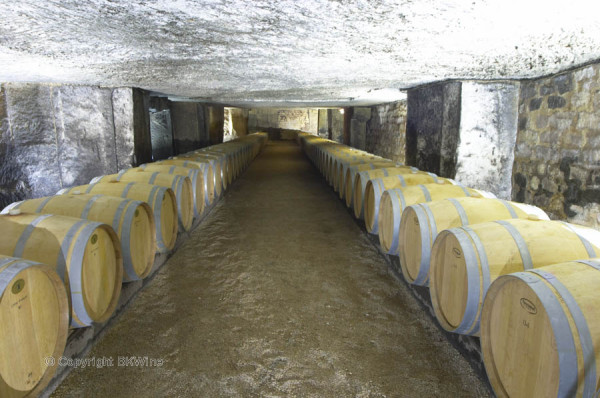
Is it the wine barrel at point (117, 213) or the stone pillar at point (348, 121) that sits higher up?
the stone pillar at point (348, 121)

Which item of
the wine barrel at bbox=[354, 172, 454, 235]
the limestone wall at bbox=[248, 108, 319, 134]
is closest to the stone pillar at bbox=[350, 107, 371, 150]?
the wine barrel at bbox=[354, 172, 454, 235]

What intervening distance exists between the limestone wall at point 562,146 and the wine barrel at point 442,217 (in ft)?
4.11

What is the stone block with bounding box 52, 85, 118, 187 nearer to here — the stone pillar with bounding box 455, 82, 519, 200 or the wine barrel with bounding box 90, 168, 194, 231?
the wine barrel with bounding box 90, 168, 194, 231

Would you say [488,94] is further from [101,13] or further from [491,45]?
[101,13]

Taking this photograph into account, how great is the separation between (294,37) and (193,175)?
2.70 meters

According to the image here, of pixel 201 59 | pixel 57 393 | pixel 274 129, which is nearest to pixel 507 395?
pixel 57 393

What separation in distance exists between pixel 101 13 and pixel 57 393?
2.00 m

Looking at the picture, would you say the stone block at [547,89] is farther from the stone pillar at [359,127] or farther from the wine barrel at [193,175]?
the stone pillar at [359,127]

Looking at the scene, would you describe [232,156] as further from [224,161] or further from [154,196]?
[154,196]

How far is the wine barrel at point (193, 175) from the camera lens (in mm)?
4363

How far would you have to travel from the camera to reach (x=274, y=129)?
981 inches

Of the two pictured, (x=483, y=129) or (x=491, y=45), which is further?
(x=483, y=129)

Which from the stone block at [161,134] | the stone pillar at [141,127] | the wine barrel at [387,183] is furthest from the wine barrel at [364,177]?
the stone block at [161,134]

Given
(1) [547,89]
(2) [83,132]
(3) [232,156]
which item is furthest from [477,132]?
(2) [83,132]
